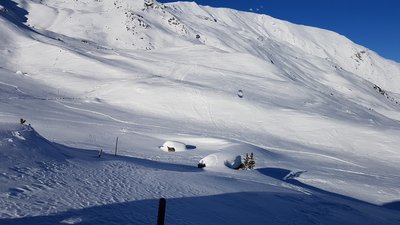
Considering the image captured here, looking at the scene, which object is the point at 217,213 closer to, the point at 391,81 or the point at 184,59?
the point at 184,59

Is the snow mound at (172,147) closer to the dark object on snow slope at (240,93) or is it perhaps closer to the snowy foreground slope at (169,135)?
the snowy foreground slope at (169,135)

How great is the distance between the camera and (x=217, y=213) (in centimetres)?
859

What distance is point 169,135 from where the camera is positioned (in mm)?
25953

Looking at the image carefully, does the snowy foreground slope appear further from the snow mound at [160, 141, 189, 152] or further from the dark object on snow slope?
the dark object on snow slope

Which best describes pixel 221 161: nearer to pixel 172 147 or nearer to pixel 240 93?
pixel 172 147

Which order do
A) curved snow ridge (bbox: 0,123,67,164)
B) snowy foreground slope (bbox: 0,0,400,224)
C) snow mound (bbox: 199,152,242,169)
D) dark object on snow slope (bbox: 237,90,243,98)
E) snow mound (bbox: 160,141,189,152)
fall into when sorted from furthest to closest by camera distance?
dark object on snow slope (bbox: 237,90,243,98) < snow mound (bbox: 160,141,189,152) < snow mound (bbox: 199,152,242,169) < curved snow ridge (bbox: 0,123,67,164) < snowy foreground slope (bbox: 0,0,400,224)

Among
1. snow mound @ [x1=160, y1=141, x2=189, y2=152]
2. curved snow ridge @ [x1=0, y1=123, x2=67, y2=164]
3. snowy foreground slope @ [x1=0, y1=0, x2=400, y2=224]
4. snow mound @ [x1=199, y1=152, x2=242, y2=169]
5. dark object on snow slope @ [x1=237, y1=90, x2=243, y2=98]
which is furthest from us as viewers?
dark object on snow slope @ [x1=237, y1=90, x2=243, y2=98]

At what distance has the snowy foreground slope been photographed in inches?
317

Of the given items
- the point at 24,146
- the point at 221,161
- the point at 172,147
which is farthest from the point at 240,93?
the point at 24,146

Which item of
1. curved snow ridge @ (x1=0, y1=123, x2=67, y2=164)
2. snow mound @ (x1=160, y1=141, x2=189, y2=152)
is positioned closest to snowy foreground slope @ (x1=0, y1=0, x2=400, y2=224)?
curved snow ridge @ (x1=0, y1=123, x2=67, y2=164)

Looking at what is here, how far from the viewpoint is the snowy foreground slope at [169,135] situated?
8062 mm

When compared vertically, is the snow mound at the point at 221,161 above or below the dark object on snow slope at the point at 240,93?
below

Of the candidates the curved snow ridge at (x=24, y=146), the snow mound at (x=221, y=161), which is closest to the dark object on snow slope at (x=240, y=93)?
the snow mound at (x=221, y=161)

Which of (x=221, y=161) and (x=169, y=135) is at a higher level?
(x=169, y=135)
